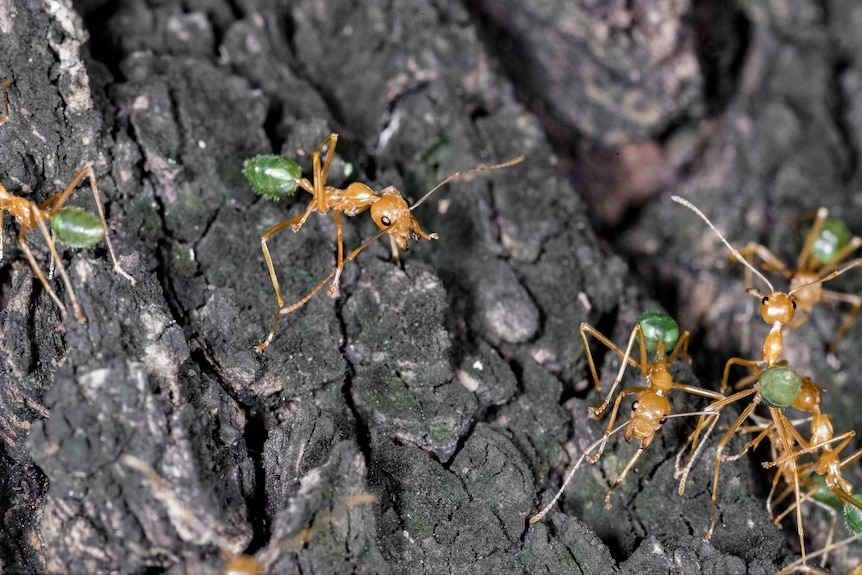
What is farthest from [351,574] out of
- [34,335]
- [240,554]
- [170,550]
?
[34,335]

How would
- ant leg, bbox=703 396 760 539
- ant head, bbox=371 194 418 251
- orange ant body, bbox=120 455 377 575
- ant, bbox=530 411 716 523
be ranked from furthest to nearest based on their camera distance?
1. ant head, bbox=371 194 418 251
2. ant leg, bbox=703 396 760 539
3. ant, bbox=530 411 716 523
4. orange ant body, bbox=120 455 377 575

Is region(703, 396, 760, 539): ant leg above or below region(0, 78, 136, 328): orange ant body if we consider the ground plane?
below

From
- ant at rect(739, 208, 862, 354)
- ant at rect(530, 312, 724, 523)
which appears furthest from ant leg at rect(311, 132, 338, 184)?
ant at rect(739, 208, 862, 354)

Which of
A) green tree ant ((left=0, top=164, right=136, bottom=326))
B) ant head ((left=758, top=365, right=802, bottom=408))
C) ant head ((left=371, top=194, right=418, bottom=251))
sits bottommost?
ant head ((left=758, top=365, right=802, bottom=408))

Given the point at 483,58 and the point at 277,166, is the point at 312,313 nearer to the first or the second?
the point at 277,166

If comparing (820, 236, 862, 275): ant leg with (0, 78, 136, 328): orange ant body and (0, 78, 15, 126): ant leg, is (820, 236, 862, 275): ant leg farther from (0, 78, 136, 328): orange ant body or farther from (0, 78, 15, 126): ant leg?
(0, 78, 15, 126): ant leg
